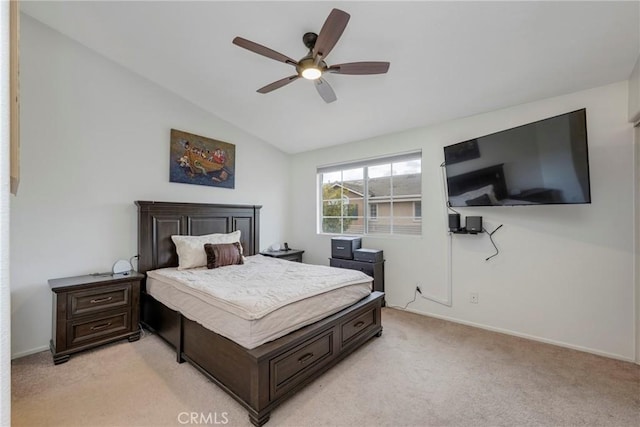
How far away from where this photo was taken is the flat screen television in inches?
97.7

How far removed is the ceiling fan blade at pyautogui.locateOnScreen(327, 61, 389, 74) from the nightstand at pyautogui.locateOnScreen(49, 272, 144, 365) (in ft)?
9.72

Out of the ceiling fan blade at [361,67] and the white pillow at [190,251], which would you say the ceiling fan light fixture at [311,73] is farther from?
the white pillow at [190,251]

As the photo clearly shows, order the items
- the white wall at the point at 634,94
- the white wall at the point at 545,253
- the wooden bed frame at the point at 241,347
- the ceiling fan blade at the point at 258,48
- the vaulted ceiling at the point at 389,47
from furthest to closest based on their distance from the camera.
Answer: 1. the white wall at the point at 545,253
2. the white wall at the point at 634,94
3. the vaulted ceiling at the point at 389,47
4. the ceiling fan blade at the point at 258,48
5. the wooden bed frame at the point at 241,347

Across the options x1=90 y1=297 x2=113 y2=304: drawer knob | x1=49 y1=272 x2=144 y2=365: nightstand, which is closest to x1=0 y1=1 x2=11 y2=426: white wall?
x1=49 y1=272 x2=144 y2=365: nightstand

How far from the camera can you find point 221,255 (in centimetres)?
348

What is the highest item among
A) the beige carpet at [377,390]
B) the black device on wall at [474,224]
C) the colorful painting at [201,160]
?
the colorful painting at [201,160]

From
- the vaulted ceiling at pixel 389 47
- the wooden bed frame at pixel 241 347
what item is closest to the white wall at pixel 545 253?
the vaulted ceiling at pixel 389 47

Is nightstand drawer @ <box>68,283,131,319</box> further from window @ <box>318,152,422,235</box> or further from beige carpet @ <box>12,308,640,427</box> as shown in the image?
window @ <box>318,152,422,235</box>

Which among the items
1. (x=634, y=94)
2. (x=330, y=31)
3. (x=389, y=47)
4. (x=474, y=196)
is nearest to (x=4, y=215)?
(x=330, y=31)

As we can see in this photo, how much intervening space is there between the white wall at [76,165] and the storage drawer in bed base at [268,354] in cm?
115

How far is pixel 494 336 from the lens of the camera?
3105 millimetres

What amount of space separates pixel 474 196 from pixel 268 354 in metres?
2.76

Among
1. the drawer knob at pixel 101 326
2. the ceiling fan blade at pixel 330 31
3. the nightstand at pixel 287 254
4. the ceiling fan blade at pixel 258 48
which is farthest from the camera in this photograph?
the nightstand at pixel 287 254

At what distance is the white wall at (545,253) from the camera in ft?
8.58
